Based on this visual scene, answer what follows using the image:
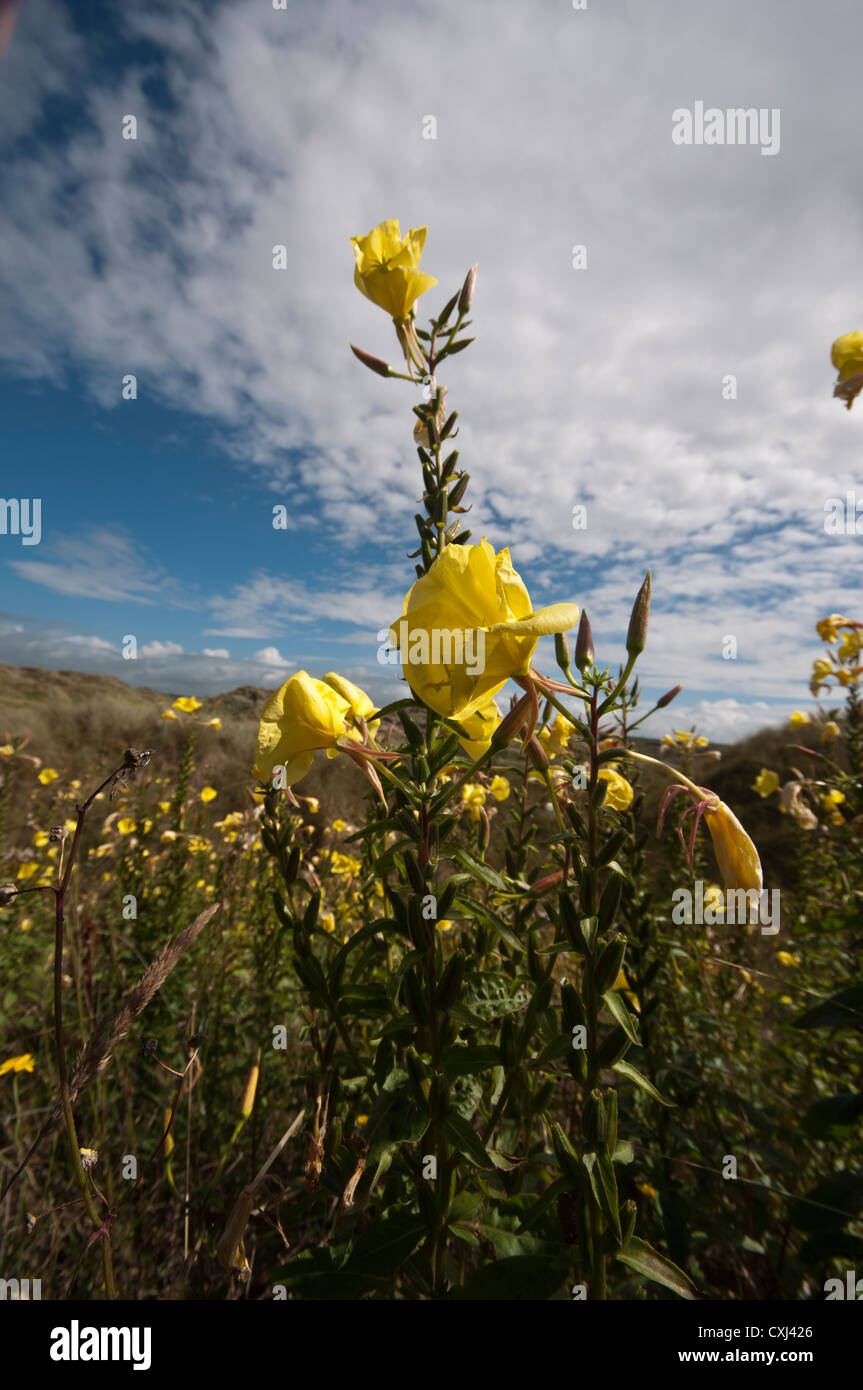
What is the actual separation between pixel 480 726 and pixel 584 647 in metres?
0.27

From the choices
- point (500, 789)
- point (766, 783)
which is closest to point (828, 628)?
point (766, 783)

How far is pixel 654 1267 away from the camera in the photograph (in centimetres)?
114

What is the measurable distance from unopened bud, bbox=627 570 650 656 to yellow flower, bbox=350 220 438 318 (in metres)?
1.14

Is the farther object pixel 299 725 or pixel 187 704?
pixel 187 704

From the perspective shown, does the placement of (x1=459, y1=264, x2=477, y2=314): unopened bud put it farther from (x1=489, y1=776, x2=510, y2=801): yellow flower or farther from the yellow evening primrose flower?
(x1=489, y1=776, x2=510, y2=801): yellow flower

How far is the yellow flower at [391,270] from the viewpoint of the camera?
183cm

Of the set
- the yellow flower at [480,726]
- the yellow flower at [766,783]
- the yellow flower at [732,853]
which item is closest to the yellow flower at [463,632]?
the yellow flower at [480,726]

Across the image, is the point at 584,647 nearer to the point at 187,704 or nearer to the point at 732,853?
the point at 732,853

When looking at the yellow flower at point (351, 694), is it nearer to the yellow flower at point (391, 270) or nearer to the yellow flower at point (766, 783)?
the yellow flower at point (391, 270)

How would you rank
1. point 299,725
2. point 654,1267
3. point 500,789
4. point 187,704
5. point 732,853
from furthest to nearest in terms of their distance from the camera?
1. point 187,704
2. point 500,789
3. point 299,725
4. point 732,853
5. point 654,1267

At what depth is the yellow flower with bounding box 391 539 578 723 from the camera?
3.93 feet

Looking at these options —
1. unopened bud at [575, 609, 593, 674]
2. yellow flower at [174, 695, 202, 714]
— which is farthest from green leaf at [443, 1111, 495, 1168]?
yellow flower at [174, 695, 202, 714]
